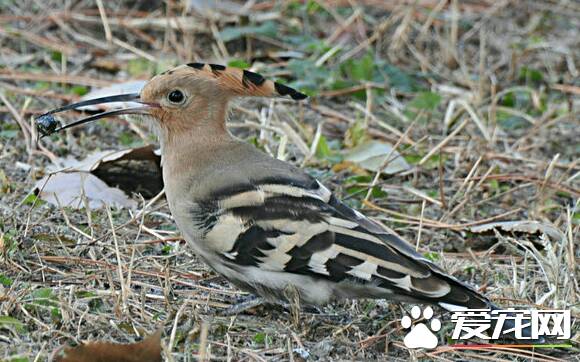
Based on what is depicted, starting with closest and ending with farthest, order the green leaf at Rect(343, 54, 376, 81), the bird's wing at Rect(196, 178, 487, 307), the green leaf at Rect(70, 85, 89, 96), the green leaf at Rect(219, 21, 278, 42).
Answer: the bird's wing at Rect(196, 178, 487, 307) < the green leaf at Rect(70, 85, 89, 96) < the green leaf at Rect(343, 54, 376, 81) < the green leaf at Rect(219, 21, 278, 42)

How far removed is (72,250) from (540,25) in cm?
426

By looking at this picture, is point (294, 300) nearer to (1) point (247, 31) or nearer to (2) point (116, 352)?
(2) point (116, 352)

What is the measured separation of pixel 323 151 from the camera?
14.5 feet

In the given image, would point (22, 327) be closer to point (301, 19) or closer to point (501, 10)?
point (301, 19)

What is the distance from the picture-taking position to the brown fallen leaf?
234cm

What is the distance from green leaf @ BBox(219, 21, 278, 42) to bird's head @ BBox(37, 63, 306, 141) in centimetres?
226

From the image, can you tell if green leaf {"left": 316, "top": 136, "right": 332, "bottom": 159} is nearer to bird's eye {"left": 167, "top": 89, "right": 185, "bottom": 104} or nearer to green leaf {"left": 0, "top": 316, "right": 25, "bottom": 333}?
bird's eye {"left": 167, "top": 89, "right": 185, "bottom": 104}

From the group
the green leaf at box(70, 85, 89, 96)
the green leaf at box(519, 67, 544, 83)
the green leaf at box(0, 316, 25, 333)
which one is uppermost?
the green leaf at box(519, 67, 544, 83)

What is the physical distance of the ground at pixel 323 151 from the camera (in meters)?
2.86

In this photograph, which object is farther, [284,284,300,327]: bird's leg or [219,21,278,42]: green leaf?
[219,21,278,42]: green leaf

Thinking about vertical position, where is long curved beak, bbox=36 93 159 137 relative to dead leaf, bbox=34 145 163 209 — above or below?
above

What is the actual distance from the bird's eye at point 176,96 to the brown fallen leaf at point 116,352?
1132mm

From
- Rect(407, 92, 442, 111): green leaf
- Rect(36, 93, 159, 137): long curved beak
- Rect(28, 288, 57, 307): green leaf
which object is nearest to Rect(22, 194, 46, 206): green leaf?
Rect(36, 93, 159, 137): long curved beak

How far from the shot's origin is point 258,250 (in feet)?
9.46
